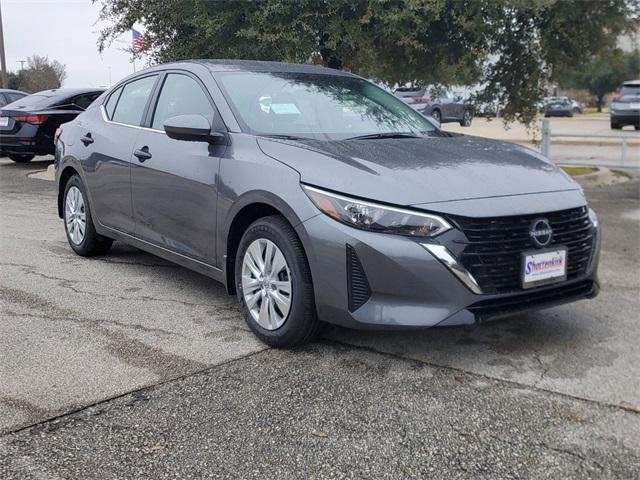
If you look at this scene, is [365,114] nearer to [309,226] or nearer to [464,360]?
[309,226]

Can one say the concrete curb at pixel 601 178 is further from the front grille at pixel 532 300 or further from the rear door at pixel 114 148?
the rear door at pixel 114 148

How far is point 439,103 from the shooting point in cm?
2109

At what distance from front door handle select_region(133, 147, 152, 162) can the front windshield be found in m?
0.78

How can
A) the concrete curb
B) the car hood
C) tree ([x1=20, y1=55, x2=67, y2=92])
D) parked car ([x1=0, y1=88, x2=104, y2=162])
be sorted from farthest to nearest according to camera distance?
tree ([x1=20, y1=55, x2=67, y2=92]) < parked car ([x1=0, y1=88, x2=104, y2=162]) < the concrete curb < the car hood

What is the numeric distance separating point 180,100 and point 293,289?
185cm

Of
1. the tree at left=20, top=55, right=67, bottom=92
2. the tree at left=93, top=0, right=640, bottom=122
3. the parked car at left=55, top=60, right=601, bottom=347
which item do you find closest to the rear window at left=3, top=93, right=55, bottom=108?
the tree at left=93, top=0, right=640, bottom=122

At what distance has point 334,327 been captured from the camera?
4.16 metres

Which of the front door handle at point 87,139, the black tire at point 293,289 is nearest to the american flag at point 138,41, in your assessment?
the front door handle at point 87,139

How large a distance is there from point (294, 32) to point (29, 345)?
6262 mm

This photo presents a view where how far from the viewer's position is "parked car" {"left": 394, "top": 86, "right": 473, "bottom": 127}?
11672mm

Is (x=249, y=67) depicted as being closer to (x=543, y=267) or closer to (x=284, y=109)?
(x=284, y=109)

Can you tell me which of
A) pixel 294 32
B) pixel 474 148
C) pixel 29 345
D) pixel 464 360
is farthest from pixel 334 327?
pixel 294 32

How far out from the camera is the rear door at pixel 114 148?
16.5ft

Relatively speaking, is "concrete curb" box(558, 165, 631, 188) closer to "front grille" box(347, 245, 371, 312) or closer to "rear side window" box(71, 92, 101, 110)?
"front grille" box(347, 245, 371, 312)
